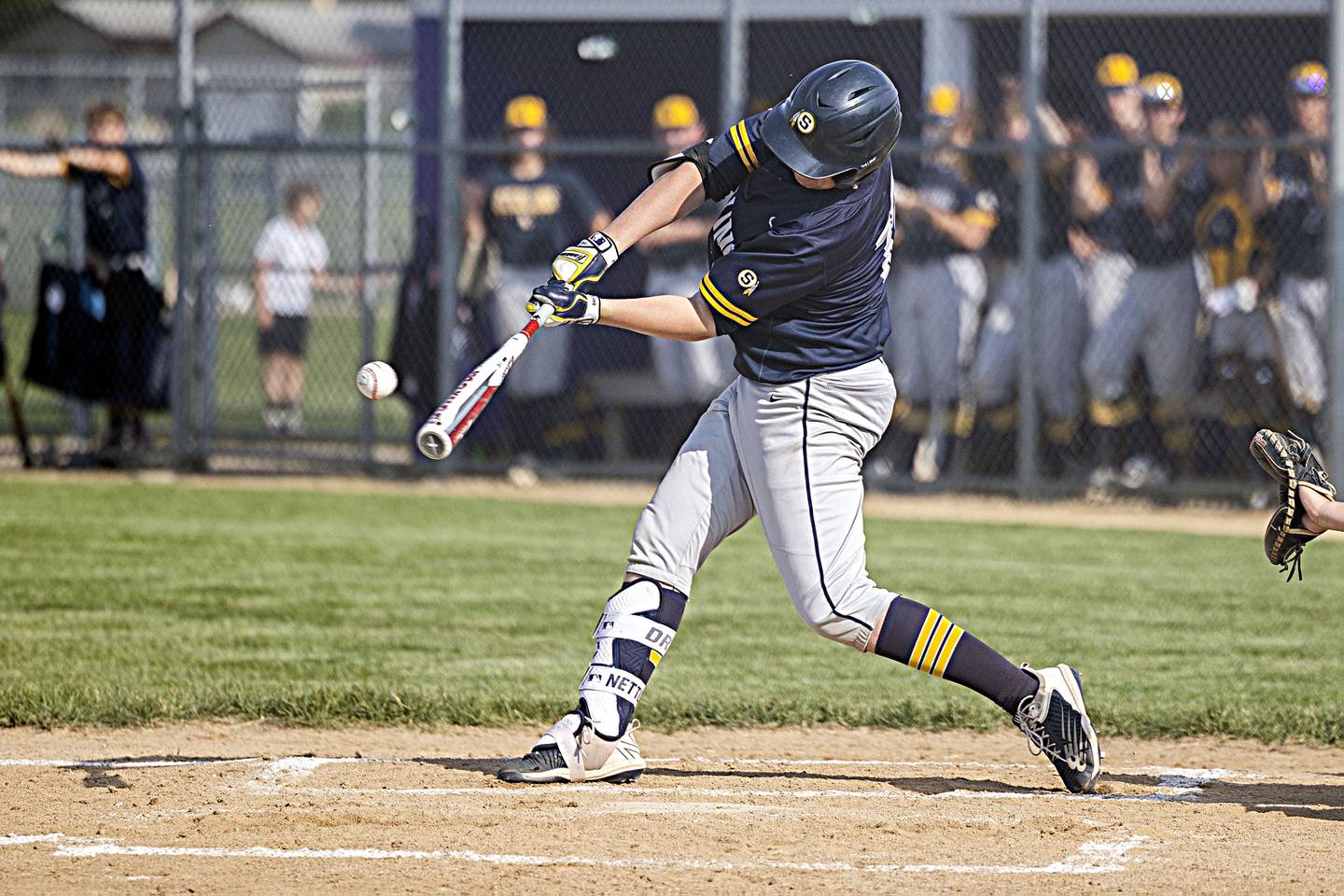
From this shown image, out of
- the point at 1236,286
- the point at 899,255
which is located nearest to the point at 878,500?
the point at 899,255

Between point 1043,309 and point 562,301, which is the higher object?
point 1043,309

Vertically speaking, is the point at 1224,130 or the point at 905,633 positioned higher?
the point at 1224,130

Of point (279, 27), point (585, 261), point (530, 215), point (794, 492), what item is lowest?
point (794, 492)

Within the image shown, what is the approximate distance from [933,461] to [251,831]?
25.0 feet

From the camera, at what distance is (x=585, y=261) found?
4.51 meters

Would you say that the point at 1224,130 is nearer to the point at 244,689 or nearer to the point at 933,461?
the point at 933,461

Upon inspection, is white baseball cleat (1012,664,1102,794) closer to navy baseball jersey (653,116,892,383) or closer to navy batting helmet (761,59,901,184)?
navy baseball jersey (653,116,892,383)

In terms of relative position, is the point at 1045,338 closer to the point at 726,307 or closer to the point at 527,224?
the point at 527,224

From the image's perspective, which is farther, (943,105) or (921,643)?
(943,105)

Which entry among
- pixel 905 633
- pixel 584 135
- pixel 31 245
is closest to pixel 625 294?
pixel 584 135

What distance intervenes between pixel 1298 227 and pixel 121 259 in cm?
733

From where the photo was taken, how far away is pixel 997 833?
4.45 metres

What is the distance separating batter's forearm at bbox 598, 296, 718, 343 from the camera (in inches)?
179

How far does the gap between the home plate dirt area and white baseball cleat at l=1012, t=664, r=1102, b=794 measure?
9cm
